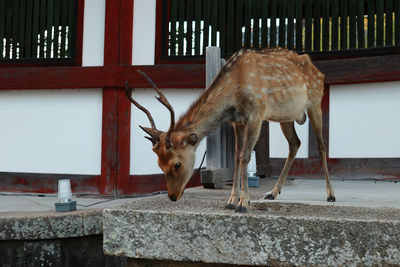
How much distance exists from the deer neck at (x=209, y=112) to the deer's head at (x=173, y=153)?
0.41 ft

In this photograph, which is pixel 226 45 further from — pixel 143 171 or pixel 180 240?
pixel 180 240

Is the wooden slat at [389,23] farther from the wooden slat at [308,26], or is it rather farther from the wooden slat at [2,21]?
the wooden slat at [2,21]

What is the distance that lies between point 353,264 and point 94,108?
4704mm

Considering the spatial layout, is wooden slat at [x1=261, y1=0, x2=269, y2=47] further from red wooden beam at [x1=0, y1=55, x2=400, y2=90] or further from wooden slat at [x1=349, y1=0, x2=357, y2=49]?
wooden slat at [x1=349, y1=0, x2=357, y2=49]

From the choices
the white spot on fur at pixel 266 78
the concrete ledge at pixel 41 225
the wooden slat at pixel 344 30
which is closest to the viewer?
the white spot on fur at pixel 266 78

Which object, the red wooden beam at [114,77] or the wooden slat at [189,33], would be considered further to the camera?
the wooden slat at [189,33]

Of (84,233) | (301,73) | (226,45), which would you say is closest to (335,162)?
(226,45)

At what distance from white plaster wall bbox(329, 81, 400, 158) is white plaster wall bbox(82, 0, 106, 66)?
3.28m

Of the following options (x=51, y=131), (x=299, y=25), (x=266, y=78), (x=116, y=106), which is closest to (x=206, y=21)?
(x=299, y=25)

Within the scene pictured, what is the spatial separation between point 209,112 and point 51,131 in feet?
13.9

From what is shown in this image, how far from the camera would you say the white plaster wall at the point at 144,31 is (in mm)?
6352

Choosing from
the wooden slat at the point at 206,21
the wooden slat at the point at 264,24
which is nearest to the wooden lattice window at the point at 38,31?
the wooden slat at the point at 206,21

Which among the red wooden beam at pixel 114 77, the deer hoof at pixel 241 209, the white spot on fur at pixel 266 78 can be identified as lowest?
the deer hoof at pixel 241 209

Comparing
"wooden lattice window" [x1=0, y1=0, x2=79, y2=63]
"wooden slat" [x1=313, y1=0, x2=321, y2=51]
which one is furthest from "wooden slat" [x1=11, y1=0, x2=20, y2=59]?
"wooden slat" [x1=313, y1=0, x2=321, y2=51]
